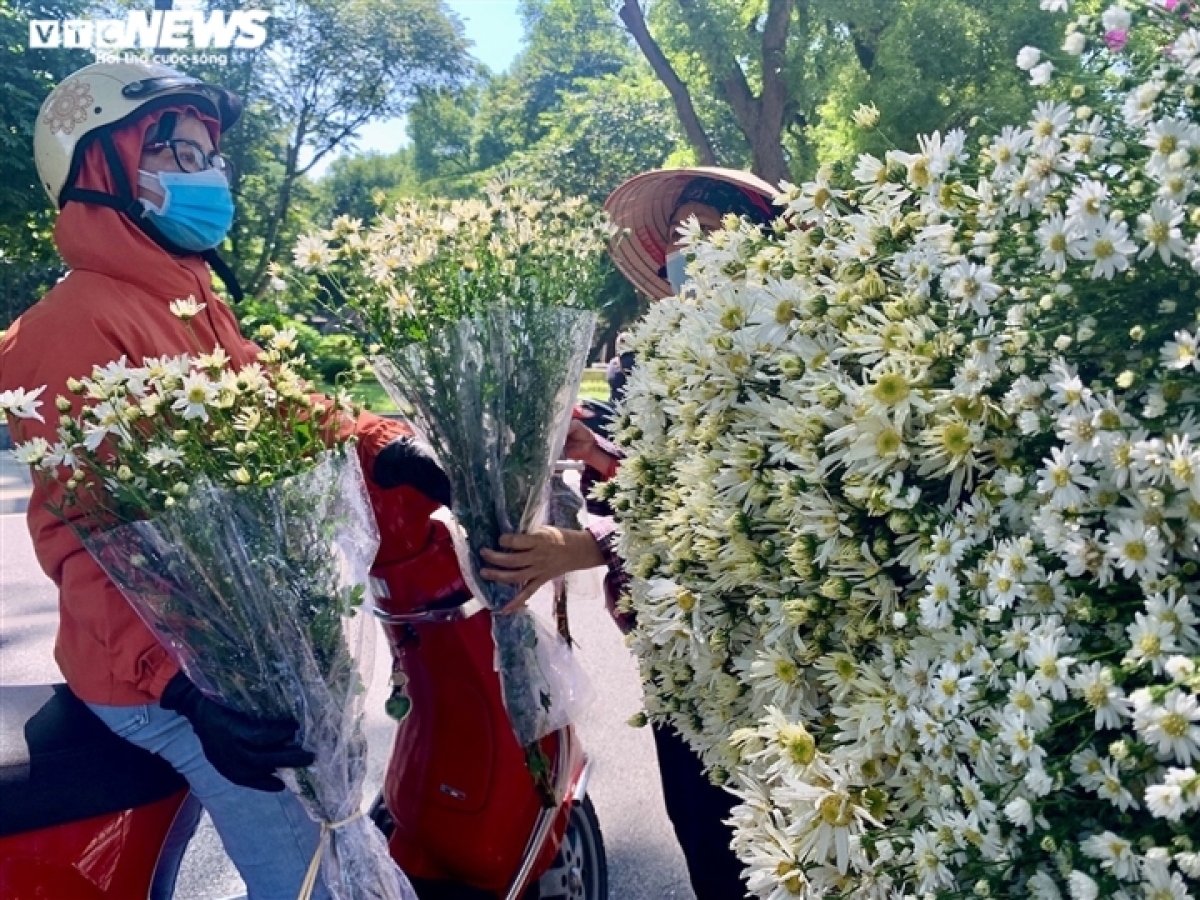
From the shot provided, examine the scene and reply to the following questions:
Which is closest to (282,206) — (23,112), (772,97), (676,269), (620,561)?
(23,112)

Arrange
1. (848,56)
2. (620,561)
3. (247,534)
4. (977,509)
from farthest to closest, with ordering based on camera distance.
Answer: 1. (848,56)
2. (620,561)
3. (247,534)
4. (977,509)

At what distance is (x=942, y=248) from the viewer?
1186 mm

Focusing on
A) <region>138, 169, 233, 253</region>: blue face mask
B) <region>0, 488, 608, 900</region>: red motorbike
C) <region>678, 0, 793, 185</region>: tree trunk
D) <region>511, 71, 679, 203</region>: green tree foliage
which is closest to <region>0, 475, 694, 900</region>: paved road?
<region>0, 488, 608, 900</region>: red motorbike

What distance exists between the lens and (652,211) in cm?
311

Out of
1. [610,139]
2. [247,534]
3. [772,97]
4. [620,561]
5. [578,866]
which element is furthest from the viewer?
[610,139]

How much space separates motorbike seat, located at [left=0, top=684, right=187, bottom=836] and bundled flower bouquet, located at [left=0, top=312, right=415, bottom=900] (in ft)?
1.47

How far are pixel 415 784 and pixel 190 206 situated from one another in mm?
1353

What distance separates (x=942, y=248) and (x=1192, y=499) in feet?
1.30

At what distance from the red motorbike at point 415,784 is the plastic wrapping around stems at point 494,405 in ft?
0.78

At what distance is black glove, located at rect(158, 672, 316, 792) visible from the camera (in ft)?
5.28

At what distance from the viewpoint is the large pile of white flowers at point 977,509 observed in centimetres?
97

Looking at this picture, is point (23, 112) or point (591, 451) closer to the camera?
point (591, 451)

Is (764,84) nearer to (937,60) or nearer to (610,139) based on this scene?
(937,60)

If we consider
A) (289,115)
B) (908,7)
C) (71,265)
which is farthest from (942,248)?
(289,115)
